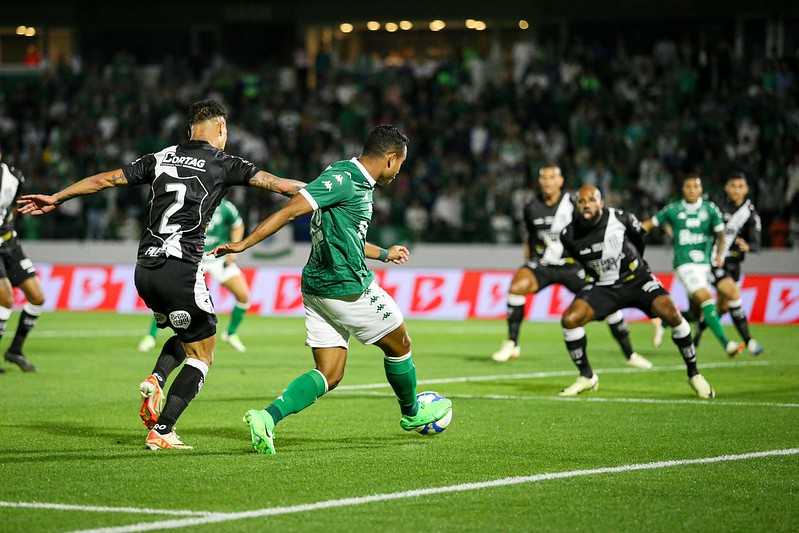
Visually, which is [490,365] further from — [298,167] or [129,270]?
[298,167]

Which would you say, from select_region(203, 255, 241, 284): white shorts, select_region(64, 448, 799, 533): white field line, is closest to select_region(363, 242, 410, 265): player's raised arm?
select_region(64, 448, 799, 533): white field line

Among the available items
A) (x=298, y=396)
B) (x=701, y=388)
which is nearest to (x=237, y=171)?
(x=298, y=396)

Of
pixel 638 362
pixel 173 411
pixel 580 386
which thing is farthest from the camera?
pixel 638 362

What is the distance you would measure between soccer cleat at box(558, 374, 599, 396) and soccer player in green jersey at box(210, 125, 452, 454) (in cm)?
376

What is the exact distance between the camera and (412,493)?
22.6 ft

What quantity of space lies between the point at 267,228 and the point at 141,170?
1.33m

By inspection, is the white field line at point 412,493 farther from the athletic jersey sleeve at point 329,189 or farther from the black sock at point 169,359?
the black sock at point 169,359

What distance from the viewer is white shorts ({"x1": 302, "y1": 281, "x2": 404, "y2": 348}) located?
8.35 m

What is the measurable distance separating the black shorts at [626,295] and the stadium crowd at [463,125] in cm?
1325

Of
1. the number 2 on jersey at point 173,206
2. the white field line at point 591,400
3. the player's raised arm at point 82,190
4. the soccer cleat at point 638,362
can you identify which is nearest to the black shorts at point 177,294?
the number 2 on jersey at point 173,206

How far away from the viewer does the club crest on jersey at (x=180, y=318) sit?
8352 millimetres

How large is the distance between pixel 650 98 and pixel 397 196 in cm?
635

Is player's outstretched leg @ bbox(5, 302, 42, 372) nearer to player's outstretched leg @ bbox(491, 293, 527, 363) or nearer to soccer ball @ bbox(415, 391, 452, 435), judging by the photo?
player's outstretched leg @ bbox(491, 293, 527, 363)

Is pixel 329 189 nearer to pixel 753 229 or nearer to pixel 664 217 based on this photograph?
pixel 664 217
